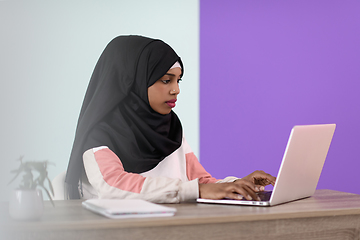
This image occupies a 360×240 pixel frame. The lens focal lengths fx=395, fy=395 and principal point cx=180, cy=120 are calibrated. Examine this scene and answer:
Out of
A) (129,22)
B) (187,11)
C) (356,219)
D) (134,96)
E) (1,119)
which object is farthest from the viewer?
(187,11)

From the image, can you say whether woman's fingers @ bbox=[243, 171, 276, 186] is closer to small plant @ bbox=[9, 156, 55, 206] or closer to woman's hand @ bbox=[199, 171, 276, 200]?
Answer: woman's hand @ bbox=[199, 171, 276, 200]

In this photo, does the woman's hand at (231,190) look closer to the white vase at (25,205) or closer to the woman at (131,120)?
the woman at (131,120)

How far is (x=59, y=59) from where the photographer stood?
195 centimetres

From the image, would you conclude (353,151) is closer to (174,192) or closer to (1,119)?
(174,192)

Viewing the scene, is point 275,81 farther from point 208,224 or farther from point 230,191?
point 208,224

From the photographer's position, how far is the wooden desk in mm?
883

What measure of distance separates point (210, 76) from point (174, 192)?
1.76m

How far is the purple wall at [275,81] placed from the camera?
2863 millimetres

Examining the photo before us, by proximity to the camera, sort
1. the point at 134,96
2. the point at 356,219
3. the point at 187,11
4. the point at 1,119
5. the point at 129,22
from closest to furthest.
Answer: the point at 356,219 → the point at 1,119 → the point at 134,96 → the point at 129,22 → the point at 187,11

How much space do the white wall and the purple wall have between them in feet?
0.49

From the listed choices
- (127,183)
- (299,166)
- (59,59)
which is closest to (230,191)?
(299,166)

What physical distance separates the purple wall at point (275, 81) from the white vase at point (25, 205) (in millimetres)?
1971

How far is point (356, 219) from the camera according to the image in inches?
44.1

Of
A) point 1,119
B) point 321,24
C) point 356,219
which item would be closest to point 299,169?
point 356,219
